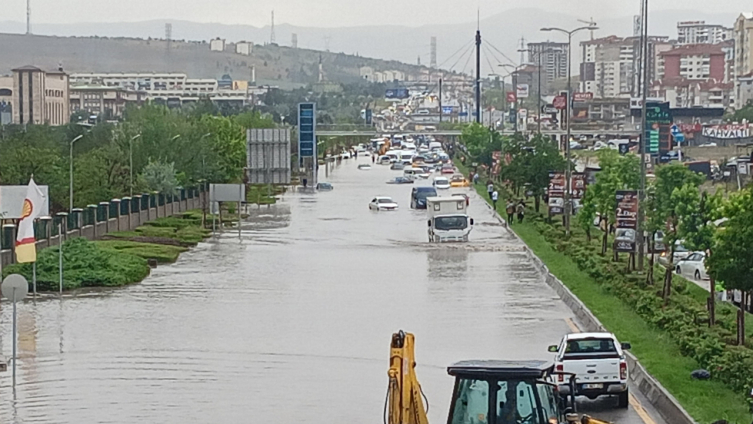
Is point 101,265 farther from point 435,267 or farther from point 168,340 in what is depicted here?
point 168,340

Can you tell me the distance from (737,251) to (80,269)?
856 inches

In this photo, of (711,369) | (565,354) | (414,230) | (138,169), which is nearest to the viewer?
(565,354)

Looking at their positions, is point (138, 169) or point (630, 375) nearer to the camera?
point (630, 375)

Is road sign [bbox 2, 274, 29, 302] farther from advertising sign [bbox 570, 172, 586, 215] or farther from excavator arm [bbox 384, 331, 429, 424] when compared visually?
advertising sign [bbox 570, 172, 586, 215]

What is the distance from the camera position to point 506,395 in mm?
12172

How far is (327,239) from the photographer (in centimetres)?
5541

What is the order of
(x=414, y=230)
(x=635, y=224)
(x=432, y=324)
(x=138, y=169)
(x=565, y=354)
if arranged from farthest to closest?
(x=138, y=169) < (x=414, y=230) < (x=635, y=224) < (x=432, y=324) < (x=565, y=354)

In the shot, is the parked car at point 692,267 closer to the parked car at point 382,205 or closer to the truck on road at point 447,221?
the truck on road at point 447,221

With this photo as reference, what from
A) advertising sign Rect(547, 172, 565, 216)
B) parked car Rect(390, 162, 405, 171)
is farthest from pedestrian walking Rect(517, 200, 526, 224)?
parked car Rect(390, 162, 405, 171)

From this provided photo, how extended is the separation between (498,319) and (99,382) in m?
10.7

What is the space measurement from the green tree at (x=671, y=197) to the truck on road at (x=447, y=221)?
19.8 metres

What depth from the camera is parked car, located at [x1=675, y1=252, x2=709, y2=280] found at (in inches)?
1594

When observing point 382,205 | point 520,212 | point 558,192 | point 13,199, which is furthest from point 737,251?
point 382,205

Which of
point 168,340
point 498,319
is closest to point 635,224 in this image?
point 498,319
